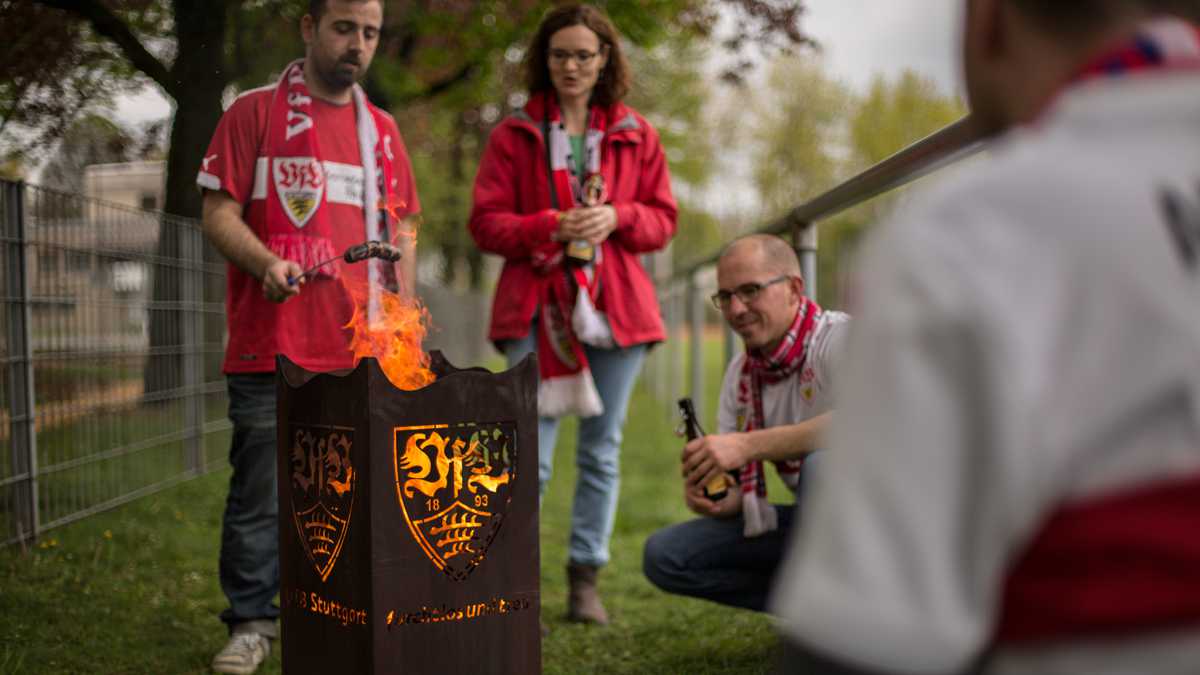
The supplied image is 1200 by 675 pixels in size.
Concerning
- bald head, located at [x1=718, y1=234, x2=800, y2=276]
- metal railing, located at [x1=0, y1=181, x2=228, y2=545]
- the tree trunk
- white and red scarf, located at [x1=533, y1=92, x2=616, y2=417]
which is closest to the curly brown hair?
white and red scarf, located at [x1=533, y1=92, x2=616, y2=417]

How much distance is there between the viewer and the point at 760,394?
330cm

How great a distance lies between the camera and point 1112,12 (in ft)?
3.24

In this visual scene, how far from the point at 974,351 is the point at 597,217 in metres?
3.12

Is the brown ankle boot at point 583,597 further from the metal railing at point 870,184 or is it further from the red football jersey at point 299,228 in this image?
the metal railing at point 870,184

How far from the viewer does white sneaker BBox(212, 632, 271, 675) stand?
11.0 ft

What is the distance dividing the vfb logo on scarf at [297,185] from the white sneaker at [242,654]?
119 centimetres

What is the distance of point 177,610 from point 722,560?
76.3 inches

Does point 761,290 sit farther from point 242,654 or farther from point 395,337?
point 242,654

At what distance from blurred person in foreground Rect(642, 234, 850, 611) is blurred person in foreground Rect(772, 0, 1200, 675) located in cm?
194

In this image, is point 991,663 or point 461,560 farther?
point 461,560

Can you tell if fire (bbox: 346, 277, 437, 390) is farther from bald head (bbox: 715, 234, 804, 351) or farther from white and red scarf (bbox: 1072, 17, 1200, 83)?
white and red scarf (bbox: 1072, 17, 1200, 83)

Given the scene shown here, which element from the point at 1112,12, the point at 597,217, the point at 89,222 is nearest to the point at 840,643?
the point at 1112,12

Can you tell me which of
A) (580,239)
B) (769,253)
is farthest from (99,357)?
(769,253)

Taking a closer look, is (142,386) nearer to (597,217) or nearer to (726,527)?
(597,217)
